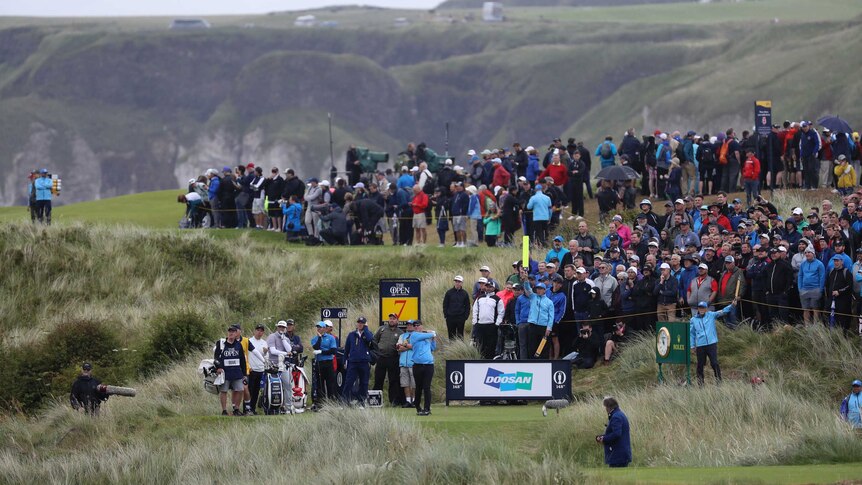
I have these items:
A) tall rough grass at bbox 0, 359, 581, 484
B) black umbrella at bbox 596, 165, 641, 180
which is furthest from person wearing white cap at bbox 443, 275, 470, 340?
black umbrella at bbox 596, 165, 641, 180

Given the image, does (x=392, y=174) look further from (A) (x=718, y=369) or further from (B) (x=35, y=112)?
(B) (x=35, y=112)

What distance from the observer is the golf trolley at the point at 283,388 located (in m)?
25.5

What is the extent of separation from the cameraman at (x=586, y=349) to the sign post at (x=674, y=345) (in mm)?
2449

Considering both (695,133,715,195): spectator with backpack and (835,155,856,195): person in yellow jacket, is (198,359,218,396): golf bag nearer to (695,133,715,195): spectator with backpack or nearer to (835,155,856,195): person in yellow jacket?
(695,133,715,195): spectator with backpack

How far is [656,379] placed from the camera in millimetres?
26500

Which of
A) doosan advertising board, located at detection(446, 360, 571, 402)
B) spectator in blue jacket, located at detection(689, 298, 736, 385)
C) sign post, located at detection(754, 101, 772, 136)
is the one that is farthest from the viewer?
sign post, located at detection(754, 101, 772, 136)

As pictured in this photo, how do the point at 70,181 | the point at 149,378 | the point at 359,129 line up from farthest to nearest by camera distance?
the point at 359,129
the point at 70,181
the point at 149,378

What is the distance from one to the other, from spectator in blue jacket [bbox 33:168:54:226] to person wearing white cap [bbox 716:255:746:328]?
869 inches

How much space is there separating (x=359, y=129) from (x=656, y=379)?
14695 centimetres

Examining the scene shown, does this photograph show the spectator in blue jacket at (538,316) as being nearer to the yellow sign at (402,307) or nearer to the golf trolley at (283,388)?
the yellow sign at (402,307)

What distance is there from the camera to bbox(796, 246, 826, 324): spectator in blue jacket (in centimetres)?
2519

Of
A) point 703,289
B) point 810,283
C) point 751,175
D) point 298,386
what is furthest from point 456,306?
point 751,175

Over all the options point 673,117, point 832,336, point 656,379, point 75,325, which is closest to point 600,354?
point 656,379

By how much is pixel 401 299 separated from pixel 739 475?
427 inches
